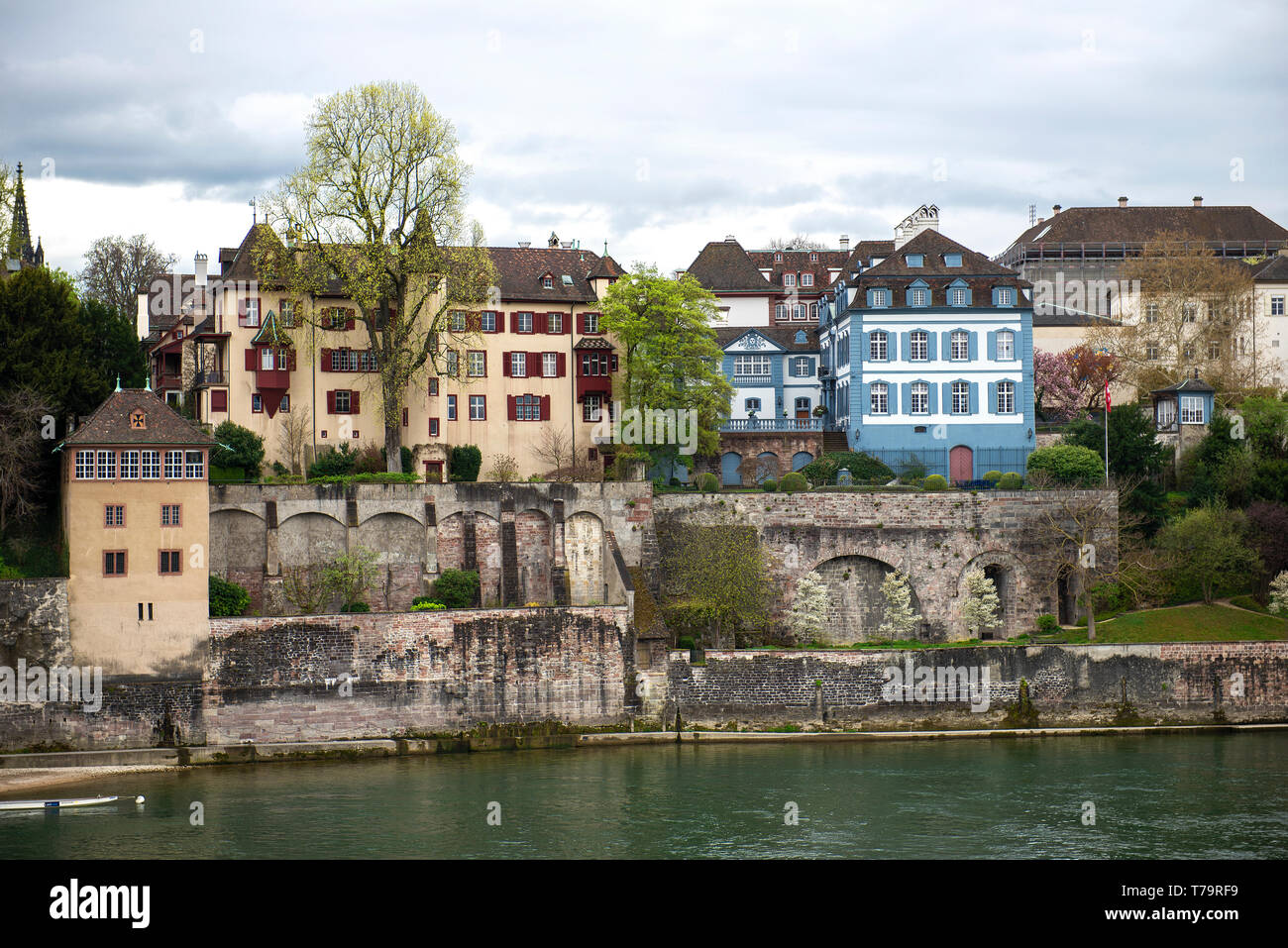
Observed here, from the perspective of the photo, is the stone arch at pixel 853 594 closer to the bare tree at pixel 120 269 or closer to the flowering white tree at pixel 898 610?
the flowering white tree at pixel 898 610

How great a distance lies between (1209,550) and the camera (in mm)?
48531

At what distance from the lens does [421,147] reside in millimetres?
51594

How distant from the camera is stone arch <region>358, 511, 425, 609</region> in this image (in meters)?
48.4

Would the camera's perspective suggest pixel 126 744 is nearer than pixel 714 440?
Yes

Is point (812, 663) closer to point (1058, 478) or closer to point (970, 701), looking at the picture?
point (970, 701)

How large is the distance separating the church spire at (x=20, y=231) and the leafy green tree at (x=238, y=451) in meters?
13.7

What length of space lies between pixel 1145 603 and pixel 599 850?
90.5ft

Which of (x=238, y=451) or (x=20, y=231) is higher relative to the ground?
(x=20, y=231)

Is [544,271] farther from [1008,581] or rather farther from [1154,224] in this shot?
[1154,224]

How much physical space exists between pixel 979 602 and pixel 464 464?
65.9 feet

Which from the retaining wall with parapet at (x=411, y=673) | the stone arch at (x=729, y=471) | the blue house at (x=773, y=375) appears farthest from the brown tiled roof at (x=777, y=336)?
the retaining wall with parapet at (x=411, y=673)

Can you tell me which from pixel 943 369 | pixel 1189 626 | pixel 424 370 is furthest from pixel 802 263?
pixel 1189 626

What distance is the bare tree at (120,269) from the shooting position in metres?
72.0
